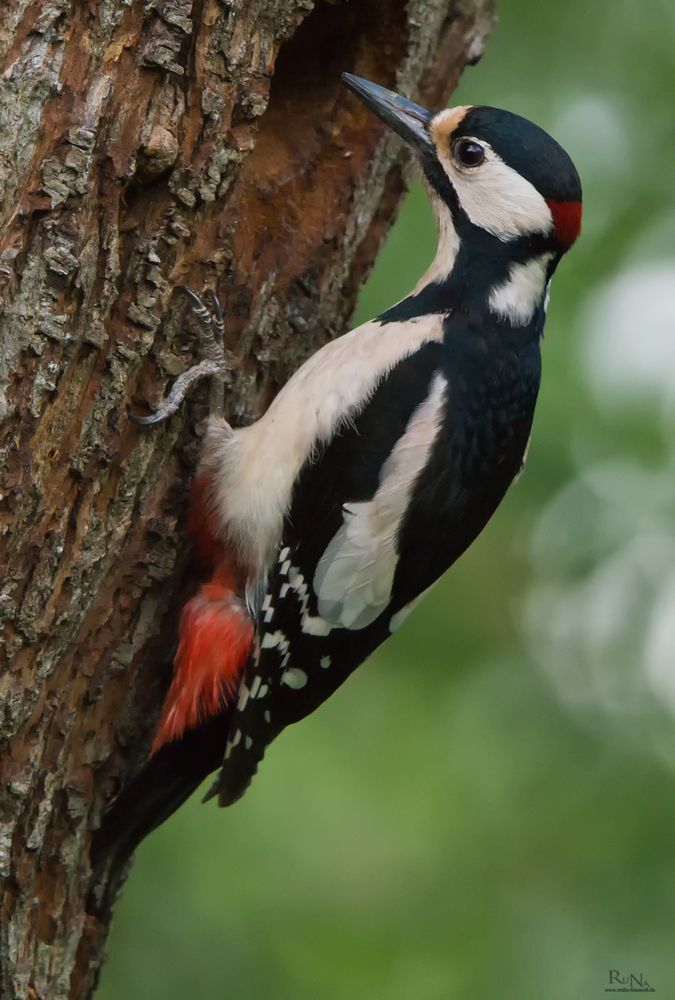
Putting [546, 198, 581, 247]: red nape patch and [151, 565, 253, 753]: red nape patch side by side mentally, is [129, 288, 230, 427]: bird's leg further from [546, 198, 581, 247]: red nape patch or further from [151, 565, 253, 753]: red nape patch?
[546, 198, 581, 247]: red nape patch

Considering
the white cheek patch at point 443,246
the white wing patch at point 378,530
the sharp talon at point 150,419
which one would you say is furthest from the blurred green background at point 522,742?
the sharp talon at point 150,419

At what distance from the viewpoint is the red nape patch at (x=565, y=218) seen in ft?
9.52

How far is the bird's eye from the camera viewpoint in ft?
9.71

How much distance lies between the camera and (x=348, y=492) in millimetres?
2732

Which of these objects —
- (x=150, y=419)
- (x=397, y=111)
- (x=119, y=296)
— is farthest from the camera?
(x=397, y=111)

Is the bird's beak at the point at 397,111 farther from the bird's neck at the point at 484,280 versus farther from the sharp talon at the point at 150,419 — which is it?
the sharp talon at the point at 150,419

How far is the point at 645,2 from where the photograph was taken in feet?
14.3

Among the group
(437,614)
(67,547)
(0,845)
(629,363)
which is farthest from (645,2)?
(0,845)

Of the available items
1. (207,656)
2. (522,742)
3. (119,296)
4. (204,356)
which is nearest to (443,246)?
(204,356)

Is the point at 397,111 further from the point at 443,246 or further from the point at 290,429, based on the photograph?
the point at 290,429

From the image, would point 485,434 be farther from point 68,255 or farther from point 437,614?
point 437,614

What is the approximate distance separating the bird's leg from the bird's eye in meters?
0.85

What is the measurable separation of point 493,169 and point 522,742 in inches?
90.8

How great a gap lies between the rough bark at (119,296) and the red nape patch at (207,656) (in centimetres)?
6
